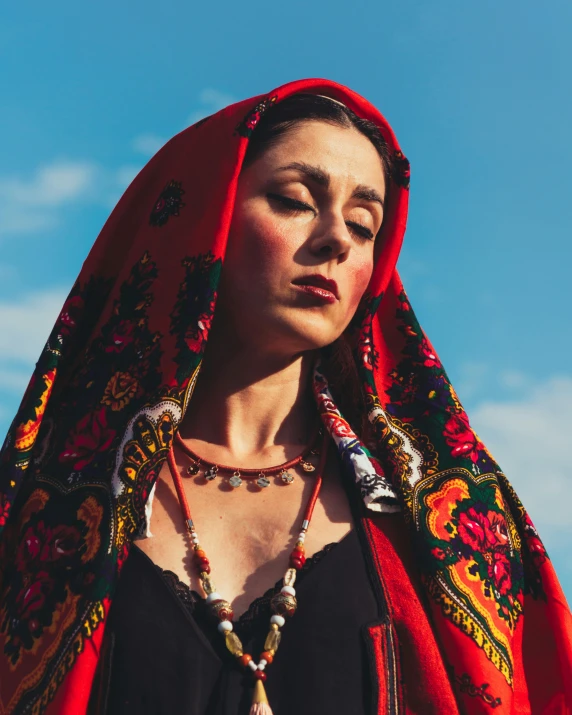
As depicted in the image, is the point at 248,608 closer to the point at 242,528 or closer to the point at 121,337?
the point at 242,528

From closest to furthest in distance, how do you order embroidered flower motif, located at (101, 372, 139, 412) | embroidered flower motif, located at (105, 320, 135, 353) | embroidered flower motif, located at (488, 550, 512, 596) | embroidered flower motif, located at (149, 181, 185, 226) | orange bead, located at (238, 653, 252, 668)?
1. orange bead, located at (238, 653, 252, 668)
2. embroidered flower motif, located at (488, 550, 512, 596)
3. embroidered flower motif, located at (101, 372, 139, 412)
4. embroidered flower motif, located at (105, 320, 135, 353)
5. embroidered flower motif, located at (149, 181, 185, 226)

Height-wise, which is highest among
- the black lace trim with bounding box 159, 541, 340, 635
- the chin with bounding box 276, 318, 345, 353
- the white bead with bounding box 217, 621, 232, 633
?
the chin with bounding box 276, 318, 345, 353

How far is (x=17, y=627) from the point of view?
11.1 feet

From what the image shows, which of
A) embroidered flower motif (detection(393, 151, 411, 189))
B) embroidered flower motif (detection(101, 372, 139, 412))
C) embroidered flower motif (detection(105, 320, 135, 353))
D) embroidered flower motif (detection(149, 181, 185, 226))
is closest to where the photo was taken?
embroidered flower motif (detection(101, 372, 139, 412))

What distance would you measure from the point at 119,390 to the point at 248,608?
0.87m

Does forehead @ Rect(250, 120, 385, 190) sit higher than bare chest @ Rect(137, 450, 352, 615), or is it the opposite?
forehead @ Rect(250, 120, 385, 190)

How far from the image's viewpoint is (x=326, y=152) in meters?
3.89

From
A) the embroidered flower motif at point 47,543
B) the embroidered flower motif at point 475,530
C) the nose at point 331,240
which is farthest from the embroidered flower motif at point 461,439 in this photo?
the embroidered flower motif at point 47,543

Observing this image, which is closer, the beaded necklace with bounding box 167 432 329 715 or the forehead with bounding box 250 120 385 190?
the beaded necklace with bounding box 167 432 329 715

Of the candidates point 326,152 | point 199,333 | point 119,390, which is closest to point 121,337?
point 119,390

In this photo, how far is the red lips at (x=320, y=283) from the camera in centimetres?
372

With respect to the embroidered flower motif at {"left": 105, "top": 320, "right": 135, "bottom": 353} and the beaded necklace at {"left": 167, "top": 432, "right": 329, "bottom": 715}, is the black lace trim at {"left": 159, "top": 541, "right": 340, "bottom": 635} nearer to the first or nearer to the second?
the beaded necklace at {"left": 167, "top": 432, "right": 329, "bottom": 715}

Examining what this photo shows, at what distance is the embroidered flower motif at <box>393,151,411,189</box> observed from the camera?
429 centimetres

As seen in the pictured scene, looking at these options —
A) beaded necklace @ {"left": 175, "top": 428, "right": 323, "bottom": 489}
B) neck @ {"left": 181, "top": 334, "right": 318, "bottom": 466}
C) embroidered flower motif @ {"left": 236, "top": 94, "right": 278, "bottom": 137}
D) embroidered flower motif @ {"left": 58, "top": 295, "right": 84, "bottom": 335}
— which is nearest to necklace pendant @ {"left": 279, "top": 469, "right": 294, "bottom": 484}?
beaded necklace @ {"left": 175, "top": 428, "right": 323, "bottom": 489}
